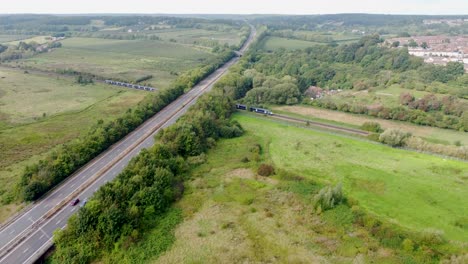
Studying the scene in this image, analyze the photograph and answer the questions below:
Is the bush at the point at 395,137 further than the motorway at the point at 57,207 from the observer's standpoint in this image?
Yes

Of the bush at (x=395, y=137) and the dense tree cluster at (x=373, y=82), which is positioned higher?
the dense tree cluster at (x=373, y=82)

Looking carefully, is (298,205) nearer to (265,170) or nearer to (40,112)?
(265,170)

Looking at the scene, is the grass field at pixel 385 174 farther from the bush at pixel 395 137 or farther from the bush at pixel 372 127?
the bush at pixel 372 127

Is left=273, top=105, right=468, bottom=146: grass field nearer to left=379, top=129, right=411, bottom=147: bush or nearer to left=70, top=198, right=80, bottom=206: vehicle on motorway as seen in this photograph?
left=379, top=129, right=411, bottom=147: bush

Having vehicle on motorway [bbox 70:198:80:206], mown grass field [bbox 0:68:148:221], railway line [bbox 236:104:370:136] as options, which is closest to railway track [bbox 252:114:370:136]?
railway line [bbox 236:104:370:136]

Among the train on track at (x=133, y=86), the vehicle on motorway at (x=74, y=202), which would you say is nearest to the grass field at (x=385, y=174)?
the vehicle on motorway at (x=74, y=202)

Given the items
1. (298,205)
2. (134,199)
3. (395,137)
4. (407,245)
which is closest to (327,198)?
(298,205)
